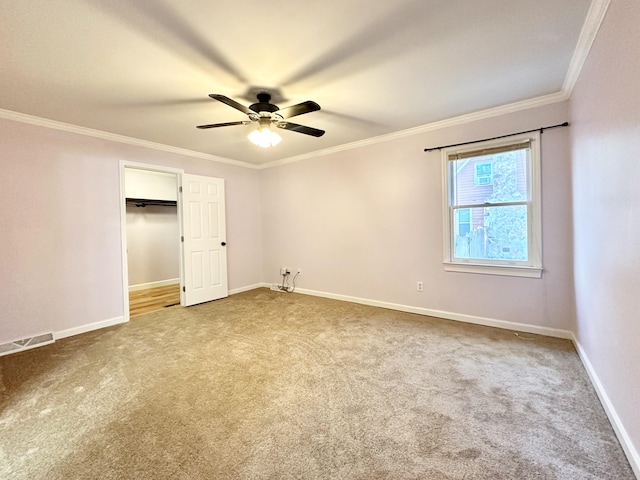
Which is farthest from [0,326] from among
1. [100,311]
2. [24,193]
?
[24,193]

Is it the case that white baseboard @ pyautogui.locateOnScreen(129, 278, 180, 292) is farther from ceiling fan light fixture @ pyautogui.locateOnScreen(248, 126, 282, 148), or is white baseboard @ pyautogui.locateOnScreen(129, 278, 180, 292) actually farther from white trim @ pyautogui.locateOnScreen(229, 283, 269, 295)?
ceiling fan light fixture @ pyautogui.locateOnScreen(248, 126, 282, 148)

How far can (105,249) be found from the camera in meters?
3.70

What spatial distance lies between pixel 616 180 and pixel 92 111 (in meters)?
4.51

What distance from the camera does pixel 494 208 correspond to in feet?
10.7

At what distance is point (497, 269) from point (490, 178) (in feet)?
3.54

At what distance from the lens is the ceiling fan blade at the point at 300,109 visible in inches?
87.9

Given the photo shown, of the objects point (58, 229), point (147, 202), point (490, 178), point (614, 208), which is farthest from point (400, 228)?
point (147, 202)

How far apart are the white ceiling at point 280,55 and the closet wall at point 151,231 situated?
2748mm

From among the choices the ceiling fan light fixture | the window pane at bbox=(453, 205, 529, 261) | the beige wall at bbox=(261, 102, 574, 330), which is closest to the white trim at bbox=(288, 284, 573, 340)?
the beige wall at bbox=(261, 102, 574, 330)

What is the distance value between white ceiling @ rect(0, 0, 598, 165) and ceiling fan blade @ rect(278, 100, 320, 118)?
295 mm

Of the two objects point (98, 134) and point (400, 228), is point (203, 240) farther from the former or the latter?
point (400, 228)

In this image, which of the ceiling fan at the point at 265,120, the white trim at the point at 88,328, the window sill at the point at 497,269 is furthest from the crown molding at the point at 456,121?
the white trim at the point at 88,328

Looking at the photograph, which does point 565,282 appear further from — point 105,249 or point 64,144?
point 64,144

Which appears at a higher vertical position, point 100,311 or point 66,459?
point 100,311
